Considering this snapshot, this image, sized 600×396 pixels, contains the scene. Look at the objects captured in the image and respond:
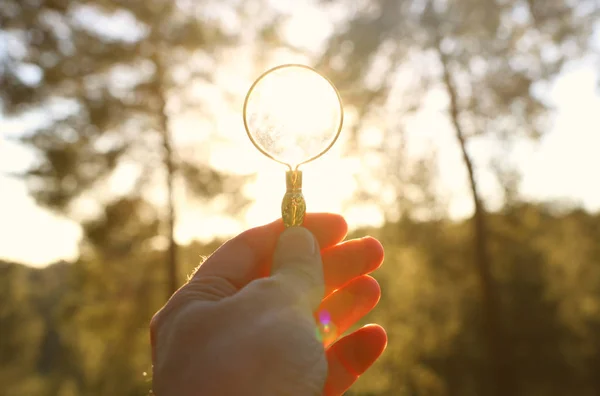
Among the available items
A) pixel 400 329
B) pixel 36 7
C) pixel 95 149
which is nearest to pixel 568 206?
pixel 400 329

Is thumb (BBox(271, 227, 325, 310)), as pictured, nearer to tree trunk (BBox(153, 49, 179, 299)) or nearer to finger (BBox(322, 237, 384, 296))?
finger (BBox(322, 237, 384, 296))

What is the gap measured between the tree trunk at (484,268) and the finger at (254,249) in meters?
8.11

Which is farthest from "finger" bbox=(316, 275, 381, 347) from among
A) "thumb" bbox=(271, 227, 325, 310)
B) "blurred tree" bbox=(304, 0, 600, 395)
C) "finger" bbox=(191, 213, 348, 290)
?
"blurred tree" bbox=(304, 0, 600, 395)

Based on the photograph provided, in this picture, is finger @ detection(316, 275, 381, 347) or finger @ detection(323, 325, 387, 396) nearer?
finger @ detection(323, 325, 387, 396)

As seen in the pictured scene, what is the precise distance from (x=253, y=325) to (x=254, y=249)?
24.1 inches

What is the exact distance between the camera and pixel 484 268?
10.2 metres

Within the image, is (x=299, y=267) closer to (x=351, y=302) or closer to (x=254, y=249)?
(x=254, y=249)

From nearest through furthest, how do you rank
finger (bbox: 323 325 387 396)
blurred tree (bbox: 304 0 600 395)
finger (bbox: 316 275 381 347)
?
finger (bbox: 323 325 387 396) → finger (bbox: 316 275 381 347) → blurred tree (bbox: 304 0 600 395)

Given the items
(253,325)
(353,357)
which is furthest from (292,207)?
Answer: (353,357)

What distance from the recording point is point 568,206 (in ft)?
47.2

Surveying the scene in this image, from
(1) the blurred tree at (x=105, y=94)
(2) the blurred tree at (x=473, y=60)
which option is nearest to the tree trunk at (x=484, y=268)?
(2) the blurred tree at (x=473, y=60)

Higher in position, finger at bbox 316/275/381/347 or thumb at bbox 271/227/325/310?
thumb at bbox 271/227/325/310

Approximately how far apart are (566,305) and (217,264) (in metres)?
Answer: 15.9

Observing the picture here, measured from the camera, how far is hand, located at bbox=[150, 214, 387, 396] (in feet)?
6.01
